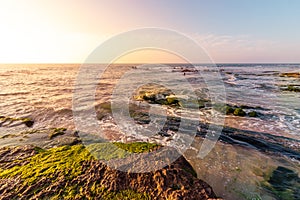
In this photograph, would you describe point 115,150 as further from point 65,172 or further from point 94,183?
point 65,172

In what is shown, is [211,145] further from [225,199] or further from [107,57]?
[107,57]

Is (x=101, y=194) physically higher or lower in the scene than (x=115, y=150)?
lower

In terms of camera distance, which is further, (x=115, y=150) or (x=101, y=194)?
(x=115, y=150)

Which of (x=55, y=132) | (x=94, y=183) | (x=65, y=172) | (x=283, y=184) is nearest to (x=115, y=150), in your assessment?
(x=94, y=183)

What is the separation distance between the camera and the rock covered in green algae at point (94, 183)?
3623 millimetres

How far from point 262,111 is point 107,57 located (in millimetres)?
12715

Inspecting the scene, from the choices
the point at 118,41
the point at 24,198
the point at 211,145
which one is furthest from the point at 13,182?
the point at 211,145

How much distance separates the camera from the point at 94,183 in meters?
3.92

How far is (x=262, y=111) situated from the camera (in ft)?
45.2

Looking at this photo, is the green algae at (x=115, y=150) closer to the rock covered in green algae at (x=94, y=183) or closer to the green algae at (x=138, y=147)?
the green algae at (x=138, y=147)

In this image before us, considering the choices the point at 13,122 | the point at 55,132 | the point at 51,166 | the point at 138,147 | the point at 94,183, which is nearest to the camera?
the point at 94,183

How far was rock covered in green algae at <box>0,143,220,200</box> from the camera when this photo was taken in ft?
11.9

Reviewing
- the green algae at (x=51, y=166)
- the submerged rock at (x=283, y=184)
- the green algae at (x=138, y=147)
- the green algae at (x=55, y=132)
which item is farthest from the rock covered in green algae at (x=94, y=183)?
the green algae at (x=55, y=132)

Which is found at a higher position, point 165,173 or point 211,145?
point 165,173
